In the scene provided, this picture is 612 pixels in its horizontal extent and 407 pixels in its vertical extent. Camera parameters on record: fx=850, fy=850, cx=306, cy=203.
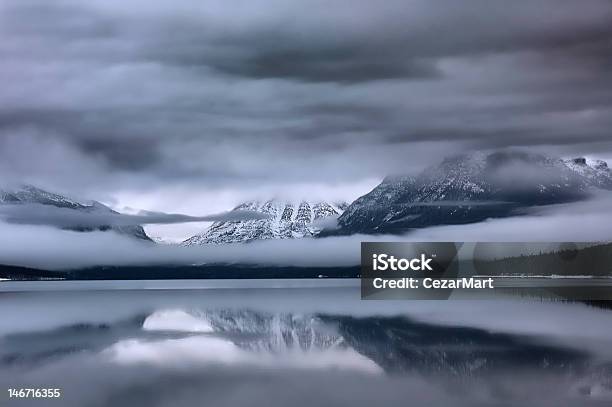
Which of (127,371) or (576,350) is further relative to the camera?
(576,350)

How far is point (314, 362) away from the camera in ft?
205

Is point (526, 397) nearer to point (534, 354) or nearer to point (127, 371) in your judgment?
point (534, 354)

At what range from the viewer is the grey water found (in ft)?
154

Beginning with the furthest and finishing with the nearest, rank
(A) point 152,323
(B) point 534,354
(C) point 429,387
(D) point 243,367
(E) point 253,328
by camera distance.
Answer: (A) point 152,323 < (E) point 253,328 < (B) point 534,354 < (D) point 243,367 < (C) point 429,387

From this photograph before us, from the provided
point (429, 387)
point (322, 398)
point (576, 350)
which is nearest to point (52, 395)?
point (322, 398)

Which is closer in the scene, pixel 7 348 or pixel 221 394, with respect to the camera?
pixel 221 394

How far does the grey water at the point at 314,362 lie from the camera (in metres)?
46.9

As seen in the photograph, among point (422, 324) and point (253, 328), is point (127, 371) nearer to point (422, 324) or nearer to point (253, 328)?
point (253, 328)

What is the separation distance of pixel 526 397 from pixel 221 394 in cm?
1680

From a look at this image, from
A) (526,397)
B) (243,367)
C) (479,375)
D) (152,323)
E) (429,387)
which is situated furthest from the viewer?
(152,323)

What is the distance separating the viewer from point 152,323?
101m

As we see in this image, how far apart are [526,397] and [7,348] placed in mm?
44841

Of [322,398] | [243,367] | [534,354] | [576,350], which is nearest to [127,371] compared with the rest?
[243,367]

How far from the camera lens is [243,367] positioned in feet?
196
